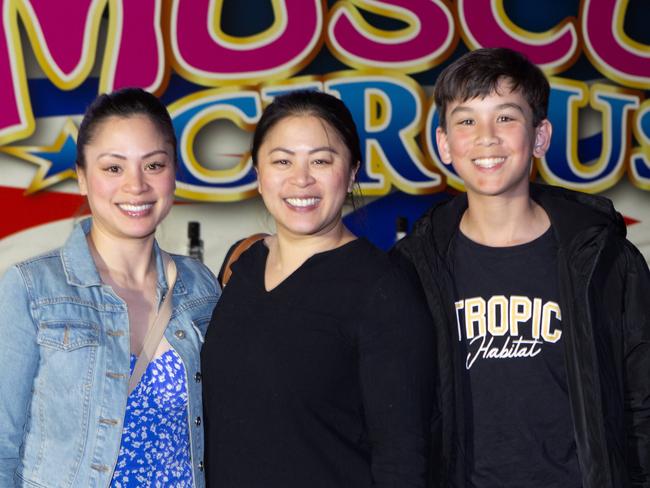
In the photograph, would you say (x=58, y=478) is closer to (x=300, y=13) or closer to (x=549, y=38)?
(x=300, y=13)

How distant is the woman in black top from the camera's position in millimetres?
1621

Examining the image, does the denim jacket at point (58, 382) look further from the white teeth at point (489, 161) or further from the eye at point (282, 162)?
the white teeth at point (489, 161)

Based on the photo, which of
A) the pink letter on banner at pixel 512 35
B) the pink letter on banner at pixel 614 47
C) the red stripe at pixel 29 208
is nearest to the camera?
the red stripe at pixel 29 208

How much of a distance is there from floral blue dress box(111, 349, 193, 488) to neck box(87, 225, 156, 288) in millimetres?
213

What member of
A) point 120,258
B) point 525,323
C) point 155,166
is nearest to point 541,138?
point 525,323

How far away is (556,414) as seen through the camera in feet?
5.88

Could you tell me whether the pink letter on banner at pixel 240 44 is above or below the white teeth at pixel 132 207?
above

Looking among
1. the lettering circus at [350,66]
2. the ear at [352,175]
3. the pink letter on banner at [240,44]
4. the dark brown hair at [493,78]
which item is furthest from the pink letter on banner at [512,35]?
the ear at [352,175]

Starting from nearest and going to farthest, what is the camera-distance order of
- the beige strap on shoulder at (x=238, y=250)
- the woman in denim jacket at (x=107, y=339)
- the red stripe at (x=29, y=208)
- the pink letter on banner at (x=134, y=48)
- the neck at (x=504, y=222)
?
the woman in denim jacket at (x=107, y=339) → the neck at (x=504, y=222) → the beige strap on shoulder at (x=238, y=250) → the red stripe at (x=29, y=208) → the pink letter on banner at (x=134, y=48)

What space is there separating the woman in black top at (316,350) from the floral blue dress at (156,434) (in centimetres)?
6

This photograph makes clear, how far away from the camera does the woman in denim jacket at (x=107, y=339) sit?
1699 mm

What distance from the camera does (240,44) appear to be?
16.1 ft

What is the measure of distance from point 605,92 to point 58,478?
4.45 metres

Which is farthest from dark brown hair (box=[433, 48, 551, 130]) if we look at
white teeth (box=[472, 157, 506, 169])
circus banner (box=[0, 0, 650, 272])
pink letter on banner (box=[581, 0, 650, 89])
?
pink letter on banner (box=[581, 0, 650, 89])
